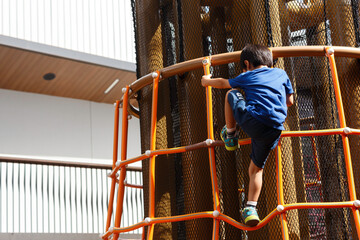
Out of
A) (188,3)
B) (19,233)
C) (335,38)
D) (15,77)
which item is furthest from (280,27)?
(15,77)

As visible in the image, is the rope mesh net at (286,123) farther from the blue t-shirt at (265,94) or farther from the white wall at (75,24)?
the white wall at (75,24)

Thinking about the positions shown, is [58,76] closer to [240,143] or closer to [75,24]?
[75,24]

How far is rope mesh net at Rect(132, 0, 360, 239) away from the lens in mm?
3801

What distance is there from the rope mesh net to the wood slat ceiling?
23.2ft

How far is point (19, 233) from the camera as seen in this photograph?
9453 mm

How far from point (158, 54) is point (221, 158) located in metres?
0.95

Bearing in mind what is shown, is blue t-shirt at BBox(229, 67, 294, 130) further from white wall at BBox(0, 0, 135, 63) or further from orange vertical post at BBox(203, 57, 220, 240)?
white wall at BBox(0, 0, 135, 63)

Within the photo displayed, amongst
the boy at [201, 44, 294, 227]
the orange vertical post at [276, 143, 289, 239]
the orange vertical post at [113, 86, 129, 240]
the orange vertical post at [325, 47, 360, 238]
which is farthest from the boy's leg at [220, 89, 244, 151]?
the orange vertical post at [113, 86, 129, 240]

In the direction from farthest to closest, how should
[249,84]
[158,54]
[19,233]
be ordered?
[19,233] → [158,54] → [249,84]

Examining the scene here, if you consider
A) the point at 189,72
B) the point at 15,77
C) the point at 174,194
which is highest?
the point at 15,77

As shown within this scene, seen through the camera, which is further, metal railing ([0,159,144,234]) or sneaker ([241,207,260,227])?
metal railing ([0,159,144,234])

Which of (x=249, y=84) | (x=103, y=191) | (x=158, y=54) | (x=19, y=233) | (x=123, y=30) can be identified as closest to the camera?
(x=249, y=84)

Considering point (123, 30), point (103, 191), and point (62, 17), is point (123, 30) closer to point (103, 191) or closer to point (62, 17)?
point (62, 17)

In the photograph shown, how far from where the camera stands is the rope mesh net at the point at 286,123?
380cm
